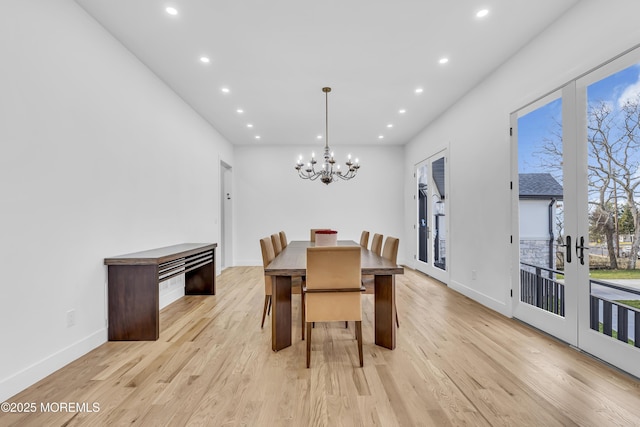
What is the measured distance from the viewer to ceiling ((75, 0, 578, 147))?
2590 millimetres

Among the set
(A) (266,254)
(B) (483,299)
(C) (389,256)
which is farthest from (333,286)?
(B) (483,299)

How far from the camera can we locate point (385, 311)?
8.75 feet

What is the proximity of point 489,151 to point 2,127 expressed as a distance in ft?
15.1

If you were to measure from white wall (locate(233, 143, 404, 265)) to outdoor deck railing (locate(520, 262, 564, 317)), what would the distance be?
4.16m

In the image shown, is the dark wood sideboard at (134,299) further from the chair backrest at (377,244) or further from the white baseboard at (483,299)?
the white baseboard at (483,299)

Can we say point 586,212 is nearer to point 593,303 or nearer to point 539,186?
point 539,186

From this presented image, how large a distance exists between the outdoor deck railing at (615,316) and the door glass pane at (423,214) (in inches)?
143

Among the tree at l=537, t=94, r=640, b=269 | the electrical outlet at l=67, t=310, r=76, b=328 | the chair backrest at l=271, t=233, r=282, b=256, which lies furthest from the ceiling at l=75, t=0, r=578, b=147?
the electrical outlet at l=67, t=310, r=76, b=328

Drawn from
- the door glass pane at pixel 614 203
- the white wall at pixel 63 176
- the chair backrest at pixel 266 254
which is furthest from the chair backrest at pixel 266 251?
the door glass pane at pixel 614 203

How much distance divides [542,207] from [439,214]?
101 inches

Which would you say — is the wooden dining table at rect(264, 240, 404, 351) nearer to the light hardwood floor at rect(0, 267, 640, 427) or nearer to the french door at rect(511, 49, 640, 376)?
the light hardwood floor at rect(0, 267, 640, 427)

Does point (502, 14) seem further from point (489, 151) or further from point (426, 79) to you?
point (489, 151)

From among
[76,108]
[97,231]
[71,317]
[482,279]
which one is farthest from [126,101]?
[482,279]

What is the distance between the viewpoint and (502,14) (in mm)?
2648
